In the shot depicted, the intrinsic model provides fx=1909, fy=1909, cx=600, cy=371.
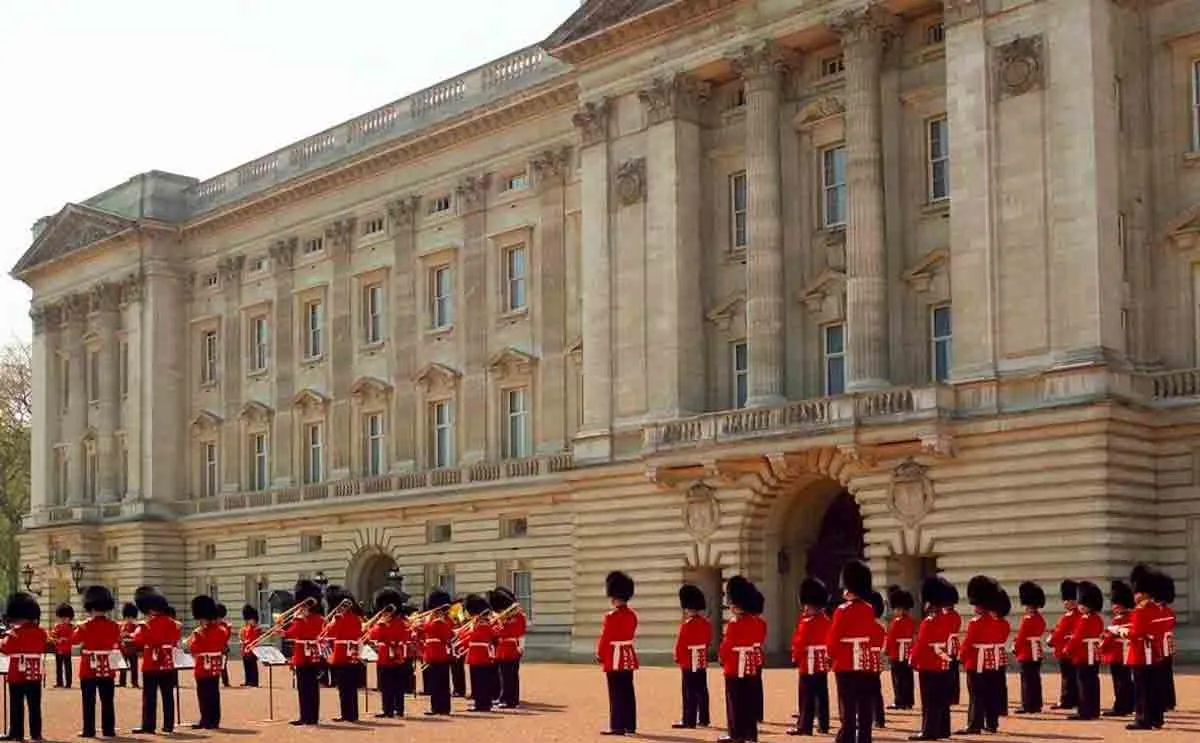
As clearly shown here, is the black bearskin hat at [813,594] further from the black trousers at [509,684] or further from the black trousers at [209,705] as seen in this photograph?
the black trousers at [209,705]

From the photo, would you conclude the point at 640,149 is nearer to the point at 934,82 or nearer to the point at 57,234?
the point at 934,82

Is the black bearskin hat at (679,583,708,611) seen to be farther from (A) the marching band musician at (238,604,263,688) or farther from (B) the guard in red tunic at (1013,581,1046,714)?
(A) the marching band musician at (238,604,263,688)

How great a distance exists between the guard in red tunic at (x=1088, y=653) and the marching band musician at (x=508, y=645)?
723 centimetres

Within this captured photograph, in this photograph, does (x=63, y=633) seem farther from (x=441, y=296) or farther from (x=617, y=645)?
(x=441, y=296)

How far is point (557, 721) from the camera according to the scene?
77.5 feet

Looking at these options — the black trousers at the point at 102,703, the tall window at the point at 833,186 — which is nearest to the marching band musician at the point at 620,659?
the black trousers at the point at 102,703

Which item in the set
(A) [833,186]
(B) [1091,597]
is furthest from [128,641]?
(A) [833,186]


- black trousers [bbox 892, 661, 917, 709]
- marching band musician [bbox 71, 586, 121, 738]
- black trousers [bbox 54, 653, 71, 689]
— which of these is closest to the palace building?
black trousers [bbox 892, 661, 917, 709]

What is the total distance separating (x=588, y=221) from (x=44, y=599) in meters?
31.1

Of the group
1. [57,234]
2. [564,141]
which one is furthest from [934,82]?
[57,234]

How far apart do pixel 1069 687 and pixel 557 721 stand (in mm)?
6422

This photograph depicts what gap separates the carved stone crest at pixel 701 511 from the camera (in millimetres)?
38781

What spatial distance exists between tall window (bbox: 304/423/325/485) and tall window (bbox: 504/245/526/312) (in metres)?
9.38

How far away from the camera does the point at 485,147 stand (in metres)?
49.4
